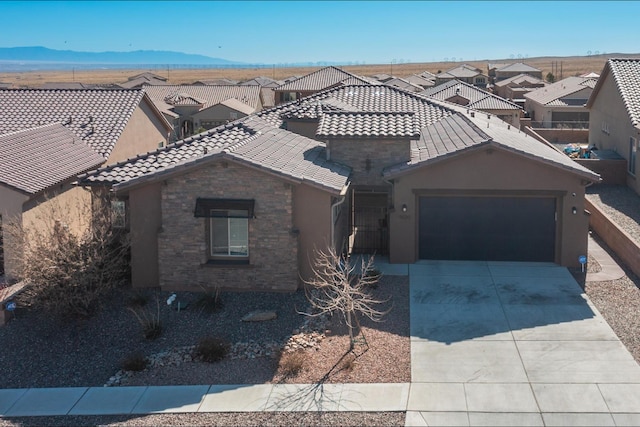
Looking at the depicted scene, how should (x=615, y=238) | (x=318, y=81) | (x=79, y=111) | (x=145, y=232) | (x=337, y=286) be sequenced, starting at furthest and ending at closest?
1. (x=318, y=81)
2. (x=79, y=111)
3. (x=615, y=238)
4. (x=145, y=232)
5. (x=337, y=286)

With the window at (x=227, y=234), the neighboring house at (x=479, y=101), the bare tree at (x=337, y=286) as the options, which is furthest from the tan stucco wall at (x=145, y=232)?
the neighboring house at (x=479, y=101)

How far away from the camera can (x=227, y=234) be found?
716 inches

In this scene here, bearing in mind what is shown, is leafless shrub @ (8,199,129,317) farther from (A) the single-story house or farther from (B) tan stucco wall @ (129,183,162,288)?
(A) the single-story house

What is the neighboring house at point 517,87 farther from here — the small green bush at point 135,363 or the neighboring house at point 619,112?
the small green bush at point 135,363

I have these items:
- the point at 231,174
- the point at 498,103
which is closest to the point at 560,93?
the point at 498,103

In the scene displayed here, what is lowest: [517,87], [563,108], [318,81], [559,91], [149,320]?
[149,320]

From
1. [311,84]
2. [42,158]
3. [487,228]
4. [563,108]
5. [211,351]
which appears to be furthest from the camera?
[311,84]

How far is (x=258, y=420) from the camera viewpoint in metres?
12.1

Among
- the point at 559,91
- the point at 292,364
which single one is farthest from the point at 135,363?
the point at 559,91

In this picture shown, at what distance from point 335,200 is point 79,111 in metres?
15.1

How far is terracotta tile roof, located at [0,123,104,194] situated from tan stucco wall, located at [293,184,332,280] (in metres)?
7.34

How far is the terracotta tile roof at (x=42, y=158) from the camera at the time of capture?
1972 cm

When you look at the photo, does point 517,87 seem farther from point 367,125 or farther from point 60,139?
point 60,139

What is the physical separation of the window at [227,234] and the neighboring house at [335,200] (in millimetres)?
30
